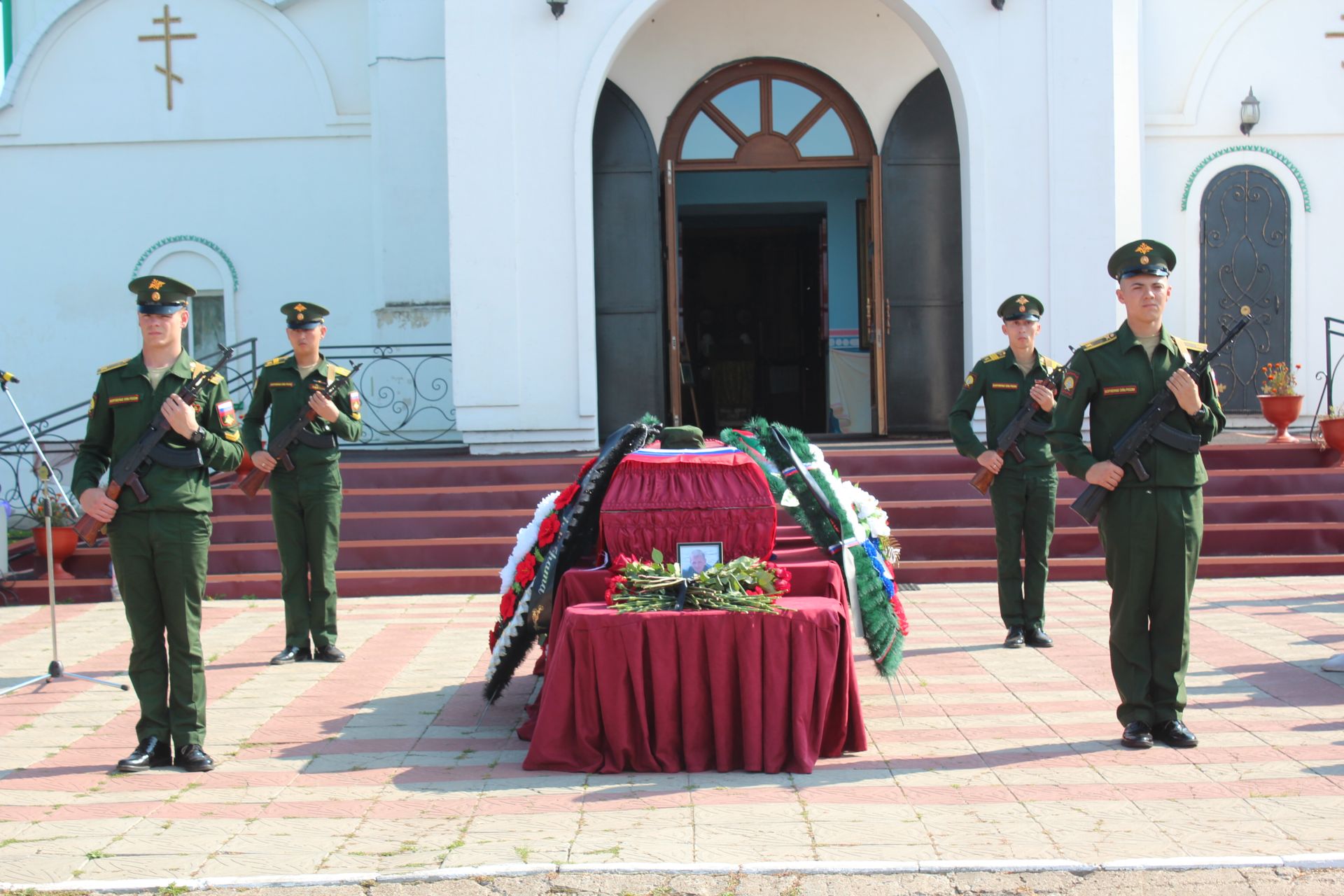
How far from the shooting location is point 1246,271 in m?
14.3

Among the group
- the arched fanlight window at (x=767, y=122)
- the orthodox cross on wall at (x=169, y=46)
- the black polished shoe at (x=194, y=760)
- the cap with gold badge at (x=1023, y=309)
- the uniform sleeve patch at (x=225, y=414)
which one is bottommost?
the black polished shoe at (x=194, y=760)

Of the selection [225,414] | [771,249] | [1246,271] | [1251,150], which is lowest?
[225,414]

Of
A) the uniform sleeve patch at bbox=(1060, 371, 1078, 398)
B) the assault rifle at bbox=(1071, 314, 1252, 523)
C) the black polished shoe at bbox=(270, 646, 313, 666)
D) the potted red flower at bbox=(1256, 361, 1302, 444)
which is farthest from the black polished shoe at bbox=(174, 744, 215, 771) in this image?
the potted red flower at bbox=(1256, 361, 1302, 444)

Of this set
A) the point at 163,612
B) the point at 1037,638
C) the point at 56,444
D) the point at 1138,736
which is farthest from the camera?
the point at 56,444

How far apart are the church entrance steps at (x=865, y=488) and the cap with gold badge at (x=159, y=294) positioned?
4.86m

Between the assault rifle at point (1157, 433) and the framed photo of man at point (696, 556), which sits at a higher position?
the assault rifle at point (1157, 433)

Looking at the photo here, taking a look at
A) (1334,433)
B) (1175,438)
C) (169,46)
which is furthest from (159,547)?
(169,46)

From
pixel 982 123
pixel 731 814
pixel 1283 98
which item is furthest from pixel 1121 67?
pixel 731 814

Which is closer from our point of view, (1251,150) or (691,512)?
(691,512)

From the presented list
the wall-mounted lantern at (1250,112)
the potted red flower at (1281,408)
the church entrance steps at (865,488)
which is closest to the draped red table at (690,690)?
the church entrance steps at (865,488)

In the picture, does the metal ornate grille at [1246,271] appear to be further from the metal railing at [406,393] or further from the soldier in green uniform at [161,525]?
the soldier in green uniform at [161,525]

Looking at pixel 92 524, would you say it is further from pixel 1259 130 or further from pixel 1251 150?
pixel 1259 130

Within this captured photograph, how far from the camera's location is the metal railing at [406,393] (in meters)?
14.2

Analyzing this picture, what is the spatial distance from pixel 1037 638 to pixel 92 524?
202 inches
